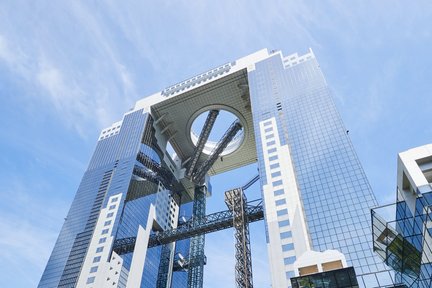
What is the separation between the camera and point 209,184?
117562 millimetres

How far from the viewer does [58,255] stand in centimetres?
7400

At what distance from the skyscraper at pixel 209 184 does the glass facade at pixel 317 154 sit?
7.6 inches

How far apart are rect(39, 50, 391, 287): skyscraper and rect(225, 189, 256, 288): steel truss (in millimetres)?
11341

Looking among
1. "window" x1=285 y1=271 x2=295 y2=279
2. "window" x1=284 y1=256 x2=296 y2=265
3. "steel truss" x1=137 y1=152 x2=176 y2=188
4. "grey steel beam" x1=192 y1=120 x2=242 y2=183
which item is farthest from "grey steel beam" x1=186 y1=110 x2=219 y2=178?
"window" x1=285 y1=271 x2=295 y2=279

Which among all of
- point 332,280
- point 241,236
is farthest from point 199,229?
point 332,280

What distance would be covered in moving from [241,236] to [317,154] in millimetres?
22531

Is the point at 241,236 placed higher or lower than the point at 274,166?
lower

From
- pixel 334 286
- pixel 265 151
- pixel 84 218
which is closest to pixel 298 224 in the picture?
pixel 265 151

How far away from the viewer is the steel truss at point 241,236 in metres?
61.7

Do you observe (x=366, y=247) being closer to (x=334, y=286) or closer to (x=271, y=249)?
(x=271, y=249)

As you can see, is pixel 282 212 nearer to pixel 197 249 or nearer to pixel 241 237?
pixel 241 237

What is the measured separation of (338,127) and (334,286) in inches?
1651

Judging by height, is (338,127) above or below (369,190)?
above

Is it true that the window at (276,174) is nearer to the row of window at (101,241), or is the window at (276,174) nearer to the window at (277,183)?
the window at (277,183)
